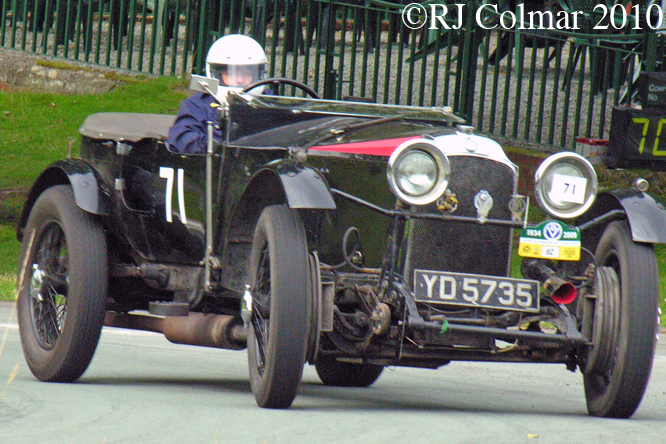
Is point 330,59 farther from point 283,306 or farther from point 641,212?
point 283,306

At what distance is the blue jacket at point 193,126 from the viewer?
5488 mm

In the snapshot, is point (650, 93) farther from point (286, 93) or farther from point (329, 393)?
point (329, 393)

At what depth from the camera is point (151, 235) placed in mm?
5852

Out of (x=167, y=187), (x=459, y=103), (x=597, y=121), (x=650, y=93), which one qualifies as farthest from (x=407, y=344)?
(x=597, y=121)

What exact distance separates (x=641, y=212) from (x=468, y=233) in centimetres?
72

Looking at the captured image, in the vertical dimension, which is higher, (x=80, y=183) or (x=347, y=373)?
(x=80, y=183)

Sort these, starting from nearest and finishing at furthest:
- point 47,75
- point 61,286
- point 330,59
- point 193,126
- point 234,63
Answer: point 193,126
point 61,286
point 234,63
point 330,59
point 47,75

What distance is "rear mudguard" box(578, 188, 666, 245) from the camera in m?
4.80

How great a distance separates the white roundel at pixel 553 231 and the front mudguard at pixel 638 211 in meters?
0.30

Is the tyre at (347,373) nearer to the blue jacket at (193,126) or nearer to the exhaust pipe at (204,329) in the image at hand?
the exhaust pipe at (204,329)

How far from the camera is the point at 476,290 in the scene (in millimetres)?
4590

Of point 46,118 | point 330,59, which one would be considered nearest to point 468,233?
point 330,59

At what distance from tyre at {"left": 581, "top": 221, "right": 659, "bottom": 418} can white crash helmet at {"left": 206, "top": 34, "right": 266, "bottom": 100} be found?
91.2 inches

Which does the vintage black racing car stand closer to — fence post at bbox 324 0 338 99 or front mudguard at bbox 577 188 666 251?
front mudguard at bbox 577 188 666 251
